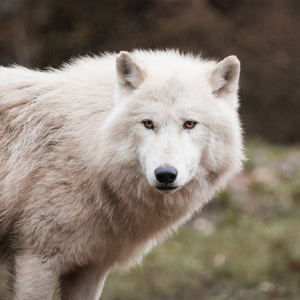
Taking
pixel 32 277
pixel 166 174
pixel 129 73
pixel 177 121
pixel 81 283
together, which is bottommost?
pixel 81 283

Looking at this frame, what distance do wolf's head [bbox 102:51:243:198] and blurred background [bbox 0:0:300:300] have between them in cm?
371

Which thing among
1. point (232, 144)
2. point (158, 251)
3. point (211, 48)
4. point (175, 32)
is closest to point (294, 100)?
point (211, 48)

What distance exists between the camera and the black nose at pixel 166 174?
3646mm

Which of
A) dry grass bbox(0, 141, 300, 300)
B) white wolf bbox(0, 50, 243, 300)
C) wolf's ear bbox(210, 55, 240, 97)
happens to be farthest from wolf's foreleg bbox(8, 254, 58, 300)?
dry grass bbox(0, 141, 300, 300)

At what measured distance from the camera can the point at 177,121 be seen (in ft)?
12.8

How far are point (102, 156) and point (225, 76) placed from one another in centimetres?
120

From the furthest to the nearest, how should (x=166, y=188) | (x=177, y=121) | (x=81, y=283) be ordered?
(x=81, y=283) < (x=177, y=121) < (x=166, y=188)

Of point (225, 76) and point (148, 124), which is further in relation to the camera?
point (225, 76)

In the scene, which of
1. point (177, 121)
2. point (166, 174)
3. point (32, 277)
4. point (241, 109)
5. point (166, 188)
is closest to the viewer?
point (166, 174)

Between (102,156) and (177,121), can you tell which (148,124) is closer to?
(177,121)

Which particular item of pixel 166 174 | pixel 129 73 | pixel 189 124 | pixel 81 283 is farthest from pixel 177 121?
pixel 81 283

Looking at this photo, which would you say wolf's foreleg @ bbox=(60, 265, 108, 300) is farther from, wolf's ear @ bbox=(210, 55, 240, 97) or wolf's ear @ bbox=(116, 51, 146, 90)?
wolf's ear @ bbox=(210, 55, 240, 97)

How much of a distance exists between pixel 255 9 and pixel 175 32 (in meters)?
2.28

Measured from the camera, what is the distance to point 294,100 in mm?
13820
